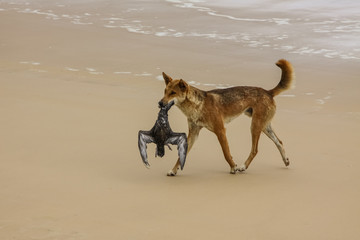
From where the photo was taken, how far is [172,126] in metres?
10.2

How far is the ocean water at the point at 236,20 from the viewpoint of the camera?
56.6 feet

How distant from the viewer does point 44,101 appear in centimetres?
1088

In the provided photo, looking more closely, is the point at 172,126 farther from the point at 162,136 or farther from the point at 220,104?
the point at 162,136

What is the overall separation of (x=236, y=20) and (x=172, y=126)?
10.5 m

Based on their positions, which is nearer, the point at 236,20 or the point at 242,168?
the point at 242,168

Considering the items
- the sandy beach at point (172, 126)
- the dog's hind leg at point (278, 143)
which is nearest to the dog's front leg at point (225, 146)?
the sandy beach at point (172, 126)

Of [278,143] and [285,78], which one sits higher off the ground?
[285,78]

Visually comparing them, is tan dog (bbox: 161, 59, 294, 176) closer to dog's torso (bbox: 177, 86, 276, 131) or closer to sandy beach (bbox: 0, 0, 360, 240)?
dog's torso (bbox: 177, 86, 276, 131)

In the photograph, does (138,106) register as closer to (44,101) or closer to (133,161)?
(44,101)

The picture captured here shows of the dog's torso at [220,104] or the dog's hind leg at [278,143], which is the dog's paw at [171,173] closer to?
the dog's torso at [220,104]

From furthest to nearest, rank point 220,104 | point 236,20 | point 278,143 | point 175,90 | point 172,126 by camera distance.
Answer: point 236,20 < point 172,126 < point 278,143 < point 220,104 < point 175,90

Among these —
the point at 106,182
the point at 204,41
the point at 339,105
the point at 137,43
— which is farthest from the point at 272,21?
the point at 106,182

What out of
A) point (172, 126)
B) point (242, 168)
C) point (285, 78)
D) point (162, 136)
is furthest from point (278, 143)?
point (172, 126)

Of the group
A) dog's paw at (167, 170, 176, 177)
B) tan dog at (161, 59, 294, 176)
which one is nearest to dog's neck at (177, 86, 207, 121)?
tan dog at (161, 59, 294, 176)
